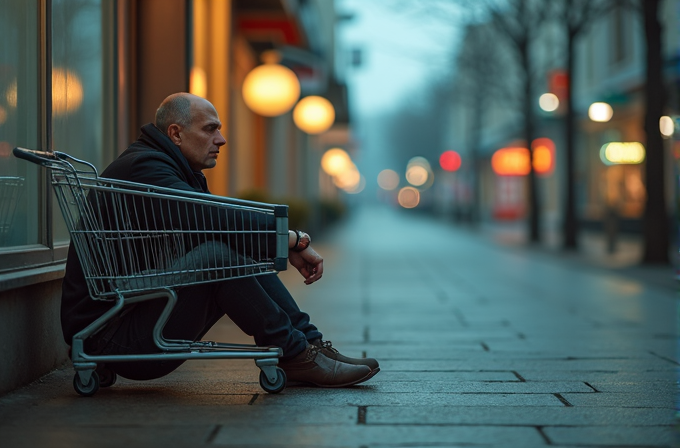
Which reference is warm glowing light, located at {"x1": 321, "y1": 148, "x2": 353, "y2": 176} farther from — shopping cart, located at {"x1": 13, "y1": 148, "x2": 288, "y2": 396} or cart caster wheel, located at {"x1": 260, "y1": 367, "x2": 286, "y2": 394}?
shopping cart, located at {"x1": 13, "y1": 148, "x2": 288, "y2": 396}

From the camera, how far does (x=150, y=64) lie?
27.1ft

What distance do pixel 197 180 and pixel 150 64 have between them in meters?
3.49

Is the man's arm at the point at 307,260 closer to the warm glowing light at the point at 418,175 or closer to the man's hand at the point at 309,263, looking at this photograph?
the man's hand at the point at 309,263

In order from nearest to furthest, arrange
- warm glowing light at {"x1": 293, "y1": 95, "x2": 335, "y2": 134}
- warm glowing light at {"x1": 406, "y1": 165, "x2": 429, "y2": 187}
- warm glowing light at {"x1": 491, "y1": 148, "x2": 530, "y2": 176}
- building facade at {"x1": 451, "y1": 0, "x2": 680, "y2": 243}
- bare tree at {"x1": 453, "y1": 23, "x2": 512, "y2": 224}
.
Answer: warm glowing light at {"x1": 293, "y1": 95, "x2": 335, "y2": 134}
building facade at {"x1": 451, "y1": 0, "x2": 680, "y2": 243}
bare tree at {"x1": 453, "y1": 23, "x2": 512, "y2": 224}
warm glowing light at {"x1": 491, "y1": 148, "x2": 530, "y2": 176}
warm glowing light at {"x1": 406, "y1": 165, "x2": 429, "y2": 187}

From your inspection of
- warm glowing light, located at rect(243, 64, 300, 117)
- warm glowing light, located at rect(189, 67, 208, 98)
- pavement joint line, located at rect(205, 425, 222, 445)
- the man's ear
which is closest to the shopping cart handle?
the man's ear

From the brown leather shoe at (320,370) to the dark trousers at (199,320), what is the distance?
129 mm

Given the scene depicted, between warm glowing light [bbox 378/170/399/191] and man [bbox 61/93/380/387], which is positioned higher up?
warm glowing light [bbox 378/170/399/191]

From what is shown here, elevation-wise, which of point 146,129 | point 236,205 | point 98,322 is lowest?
point 98,322

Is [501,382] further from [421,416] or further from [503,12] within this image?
[503,12]

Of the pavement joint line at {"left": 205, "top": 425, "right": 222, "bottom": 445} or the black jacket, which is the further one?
the black jacket

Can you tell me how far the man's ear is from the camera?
491 centimetres

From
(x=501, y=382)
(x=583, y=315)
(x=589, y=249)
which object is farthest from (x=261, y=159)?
(x=501, y=382)

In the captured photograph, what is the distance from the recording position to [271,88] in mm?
13945

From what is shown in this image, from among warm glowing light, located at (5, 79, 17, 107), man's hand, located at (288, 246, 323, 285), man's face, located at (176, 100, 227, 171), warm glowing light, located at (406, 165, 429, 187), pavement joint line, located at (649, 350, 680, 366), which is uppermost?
warm glowing light, located at (406, 165, 429, 187)
